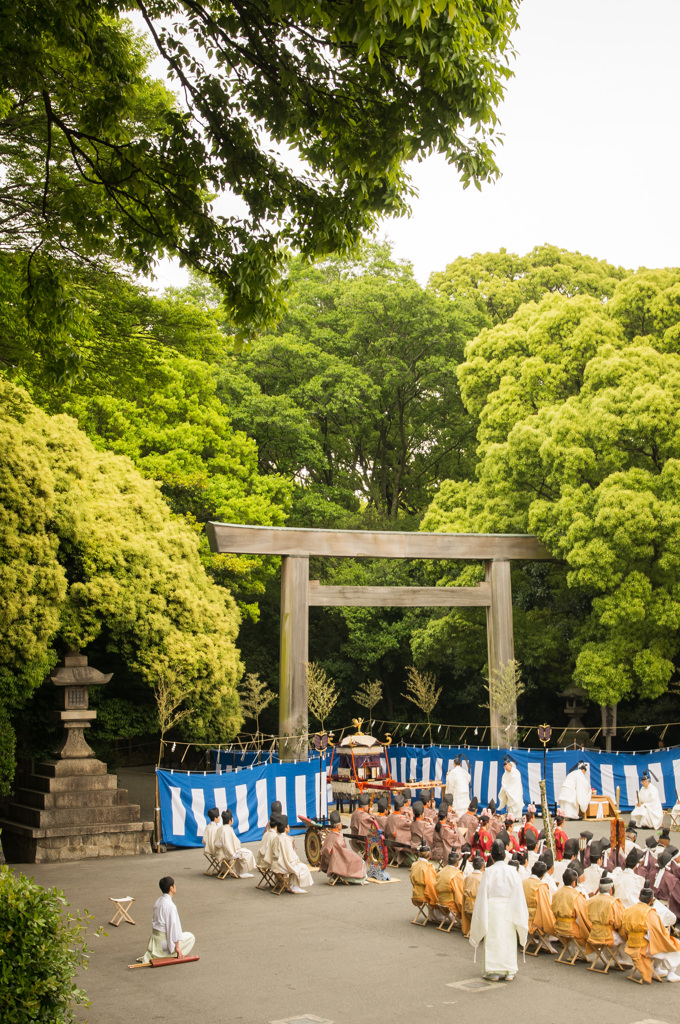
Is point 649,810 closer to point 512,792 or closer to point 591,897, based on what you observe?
point 512,792

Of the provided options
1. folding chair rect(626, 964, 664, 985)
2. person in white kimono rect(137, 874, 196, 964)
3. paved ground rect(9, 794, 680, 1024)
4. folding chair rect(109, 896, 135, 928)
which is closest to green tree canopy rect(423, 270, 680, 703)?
paved ground rect(9, 794, 680, 1024)

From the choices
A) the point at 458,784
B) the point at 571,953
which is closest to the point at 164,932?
the point at 571,953

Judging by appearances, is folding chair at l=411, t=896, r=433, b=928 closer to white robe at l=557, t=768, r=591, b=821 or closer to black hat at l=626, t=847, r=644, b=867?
black hat at l=626, t=847, r=644, b=867

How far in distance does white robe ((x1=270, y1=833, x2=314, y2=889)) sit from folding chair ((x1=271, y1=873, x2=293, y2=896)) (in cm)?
6

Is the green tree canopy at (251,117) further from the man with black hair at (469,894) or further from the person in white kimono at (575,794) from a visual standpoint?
the person in white kimono at (575,794)

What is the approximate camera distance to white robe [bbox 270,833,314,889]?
12562 millimetres

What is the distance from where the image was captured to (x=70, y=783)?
1525 cm

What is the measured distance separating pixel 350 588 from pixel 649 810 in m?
7.67

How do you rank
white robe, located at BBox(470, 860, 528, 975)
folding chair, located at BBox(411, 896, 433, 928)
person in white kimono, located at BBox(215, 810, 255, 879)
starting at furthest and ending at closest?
person in white kimono, located at BBox(215, 810, 255, 879) → folding chair, located at BBox(411, 896, 433, 928) → white robe, located at BBox(470, 860, 528, 975)

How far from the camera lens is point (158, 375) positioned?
1168 cm

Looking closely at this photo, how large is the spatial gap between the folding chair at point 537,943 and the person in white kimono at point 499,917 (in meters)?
0.57

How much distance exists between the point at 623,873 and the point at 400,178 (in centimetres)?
765

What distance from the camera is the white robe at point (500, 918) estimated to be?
28.4 ft

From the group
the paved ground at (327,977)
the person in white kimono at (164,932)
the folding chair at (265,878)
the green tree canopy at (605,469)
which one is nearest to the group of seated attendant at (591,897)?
the paved ground at (327,977)
